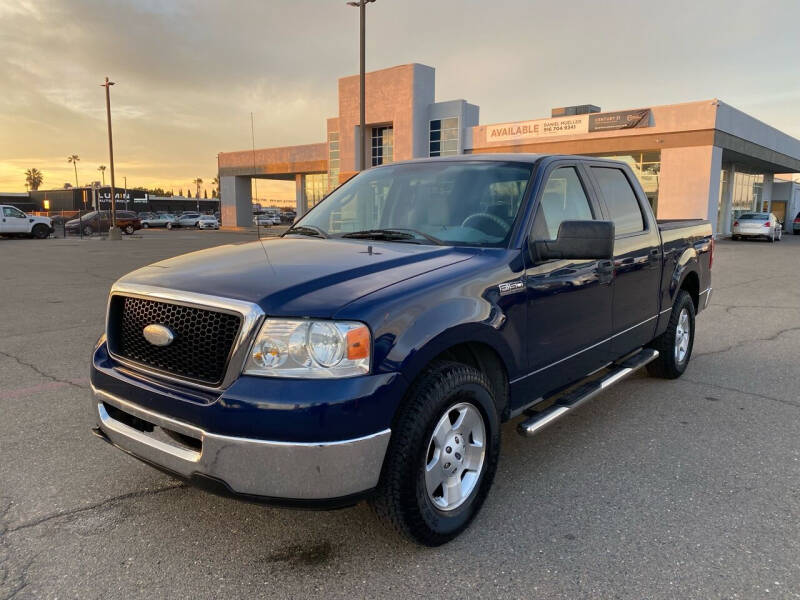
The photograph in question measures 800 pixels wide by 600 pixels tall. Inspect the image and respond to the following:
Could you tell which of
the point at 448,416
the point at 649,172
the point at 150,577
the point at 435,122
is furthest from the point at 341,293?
the point at 435,122

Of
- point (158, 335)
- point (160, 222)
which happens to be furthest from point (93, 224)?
point (158, 335)

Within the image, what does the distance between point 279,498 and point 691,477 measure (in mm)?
2495

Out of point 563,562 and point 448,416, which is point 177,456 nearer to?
point 448,416

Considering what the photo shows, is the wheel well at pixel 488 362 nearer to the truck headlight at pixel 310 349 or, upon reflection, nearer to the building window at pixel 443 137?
the truck headlight at pixel 310 349

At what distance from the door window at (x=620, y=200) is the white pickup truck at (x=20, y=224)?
3536cm

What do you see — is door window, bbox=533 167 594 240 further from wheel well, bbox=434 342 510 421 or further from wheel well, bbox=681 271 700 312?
wheel well, bbox=681 271 700 312

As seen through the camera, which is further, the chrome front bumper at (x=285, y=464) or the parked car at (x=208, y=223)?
the parked car at (x=208, y=223)

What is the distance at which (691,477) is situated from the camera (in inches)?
140

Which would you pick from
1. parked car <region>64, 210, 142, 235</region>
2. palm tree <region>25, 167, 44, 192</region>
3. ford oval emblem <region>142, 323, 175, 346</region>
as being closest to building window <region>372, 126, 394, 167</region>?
parked car <region>64, 210, 142, 235</region>

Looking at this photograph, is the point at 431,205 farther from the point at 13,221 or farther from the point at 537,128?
the point at 13,221

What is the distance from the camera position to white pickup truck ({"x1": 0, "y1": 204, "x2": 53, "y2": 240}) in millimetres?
31969

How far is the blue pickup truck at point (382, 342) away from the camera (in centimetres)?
236

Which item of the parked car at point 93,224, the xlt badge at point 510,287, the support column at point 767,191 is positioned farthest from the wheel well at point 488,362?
the support column at point 767,191

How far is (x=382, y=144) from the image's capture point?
38594 millimetres
